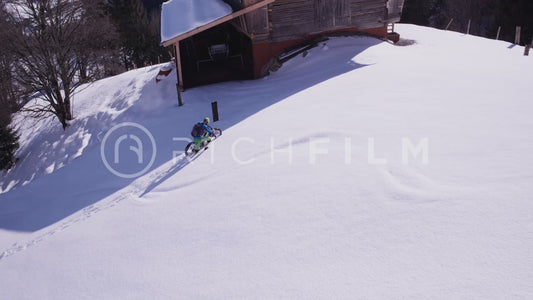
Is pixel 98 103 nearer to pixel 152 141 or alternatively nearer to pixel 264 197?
pixel 152 141

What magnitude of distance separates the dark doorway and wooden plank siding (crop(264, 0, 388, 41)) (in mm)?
1780

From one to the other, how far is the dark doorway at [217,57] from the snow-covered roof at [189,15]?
2.11 metres

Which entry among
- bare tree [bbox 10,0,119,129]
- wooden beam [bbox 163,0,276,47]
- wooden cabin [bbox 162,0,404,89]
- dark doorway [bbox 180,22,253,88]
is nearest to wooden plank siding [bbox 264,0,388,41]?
wooden cabin [bbox 162,0,404,89]

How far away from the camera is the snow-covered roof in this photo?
15.5 meters

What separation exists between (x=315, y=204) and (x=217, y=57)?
1475 centimetres

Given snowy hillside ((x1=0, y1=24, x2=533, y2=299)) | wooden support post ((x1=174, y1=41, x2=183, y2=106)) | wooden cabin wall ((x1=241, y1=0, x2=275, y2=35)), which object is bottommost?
snowy hillside ((x1=0, y1=24, x2=533, y2=299))

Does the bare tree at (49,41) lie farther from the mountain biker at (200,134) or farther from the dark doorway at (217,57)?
the mountain biker at (200,134)

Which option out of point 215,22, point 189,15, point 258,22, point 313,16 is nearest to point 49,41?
point 189,15

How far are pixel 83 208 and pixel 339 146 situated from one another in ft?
21.0

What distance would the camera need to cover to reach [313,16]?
1727cm

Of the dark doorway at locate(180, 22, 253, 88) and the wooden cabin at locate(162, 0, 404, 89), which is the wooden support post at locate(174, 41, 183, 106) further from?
the dark doorway at locate(180, 22, 253, 88)

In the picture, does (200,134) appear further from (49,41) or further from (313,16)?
(49,41)

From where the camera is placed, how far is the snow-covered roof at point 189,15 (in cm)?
1552

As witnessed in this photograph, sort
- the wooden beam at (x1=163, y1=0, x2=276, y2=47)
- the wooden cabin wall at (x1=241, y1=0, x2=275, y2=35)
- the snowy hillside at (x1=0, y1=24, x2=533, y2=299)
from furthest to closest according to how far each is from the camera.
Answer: the wooden cabin wall at (x1=241, y1=0, x2=275, y2=35)
the wooden beam at (x1=163, y1=0, x2=276, y2=47)
the snowy hillside at (x1=0, y1=24, x2=533, y2=299)
